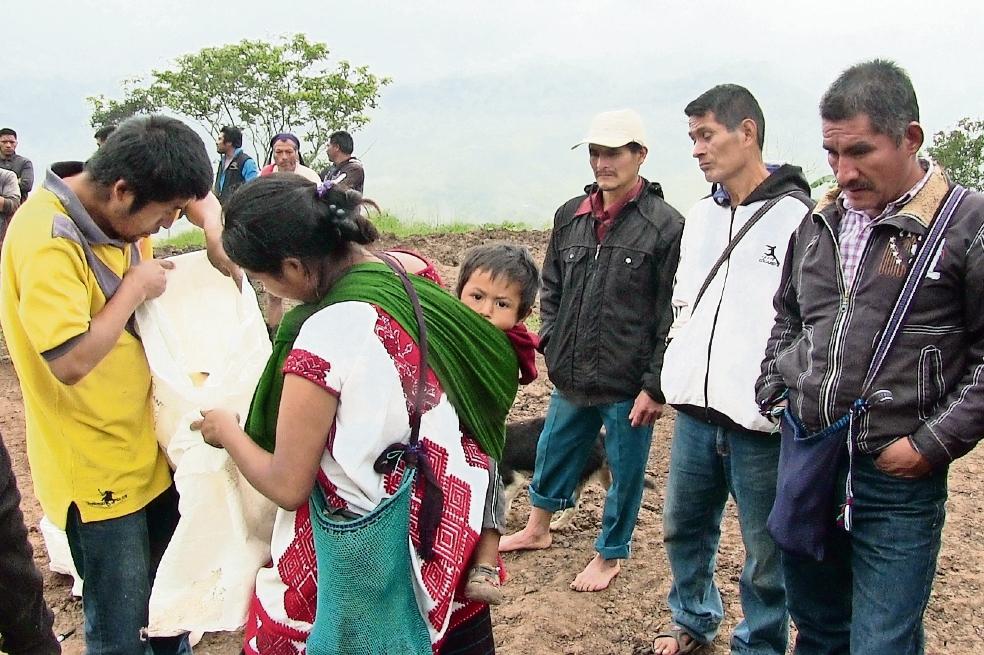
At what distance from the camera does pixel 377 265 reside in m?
1.76

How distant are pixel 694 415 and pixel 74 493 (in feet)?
6.31

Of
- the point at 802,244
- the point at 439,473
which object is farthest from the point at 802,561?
the point at 439,473

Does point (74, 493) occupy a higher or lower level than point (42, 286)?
lower

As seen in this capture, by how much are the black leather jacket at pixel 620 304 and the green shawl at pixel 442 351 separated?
1377 millimetres

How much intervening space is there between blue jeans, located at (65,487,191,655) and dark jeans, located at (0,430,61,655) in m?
0.59

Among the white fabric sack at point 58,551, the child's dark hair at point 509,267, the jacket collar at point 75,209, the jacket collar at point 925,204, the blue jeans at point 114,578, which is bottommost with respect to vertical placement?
the white fabric sack at point 58,551

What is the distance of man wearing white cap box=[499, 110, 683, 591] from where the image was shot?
3.24 m

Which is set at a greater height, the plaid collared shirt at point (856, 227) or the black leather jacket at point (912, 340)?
the plaid collared shirt at point (856, 227)

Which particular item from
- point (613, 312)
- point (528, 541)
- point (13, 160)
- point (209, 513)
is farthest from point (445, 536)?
point (13, 160)

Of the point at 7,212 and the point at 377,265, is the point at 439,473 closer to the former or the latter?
the point at 377,265

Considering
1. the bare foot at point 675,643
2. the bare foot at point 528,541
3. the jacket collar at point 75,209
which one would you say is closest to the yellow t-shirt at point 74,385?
the jacket collar at point 75,209

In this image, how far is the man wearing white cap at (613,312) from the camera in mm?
3238

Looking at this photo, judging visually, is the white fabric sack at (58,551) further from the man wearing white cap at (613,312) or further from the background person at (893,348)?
the background person at (893,348)

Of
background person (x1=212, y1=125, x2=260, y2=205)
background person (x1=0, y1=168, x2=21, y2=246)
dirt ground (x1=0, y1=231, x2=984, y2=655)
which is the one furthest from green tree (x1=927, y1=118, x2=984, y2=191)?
background person (x1=0, y1=168, x2=21, y2=246)
